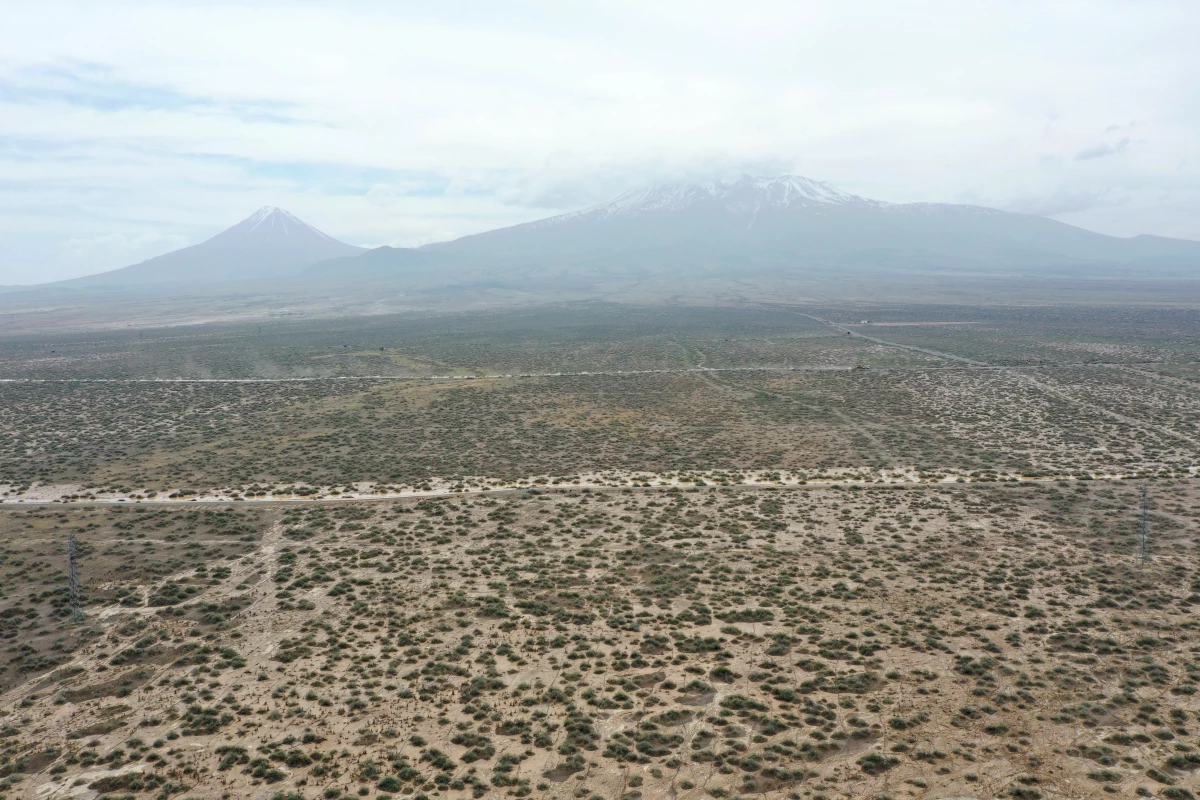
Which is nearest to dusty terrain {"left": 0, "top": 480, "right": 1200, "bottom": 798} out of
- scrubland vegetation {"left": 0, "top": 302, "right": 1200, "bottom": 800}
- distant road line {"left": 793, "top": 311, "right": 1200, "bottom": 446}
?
scrubland vegetation {"left": 0, "top": 302, "right": 1200, "bottom": 800}

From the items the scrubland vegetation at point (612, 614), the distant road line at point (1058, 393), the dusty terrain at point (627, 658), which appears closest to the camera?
the dusty terrain at point (627, 658)

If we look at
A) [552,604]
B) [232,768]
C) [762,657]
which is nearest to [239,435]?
[552,604]

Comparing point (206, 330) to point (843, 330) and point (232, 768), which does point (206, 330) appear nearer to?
point (843, 330)

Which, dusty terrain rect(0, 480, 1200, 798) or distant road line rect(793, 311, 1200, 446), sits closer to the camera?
dusty terrain rect(0, 480, 1200, 798)

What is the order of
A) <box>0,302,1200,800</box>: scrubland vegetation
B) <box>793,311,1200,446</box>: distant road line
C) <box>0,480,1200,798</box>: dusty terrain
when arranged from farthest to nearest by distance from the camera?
<box>793,311,1200,446</box>: distant road line
<box>0,302,1200,800</box>: scrubland vegetation
<box>0,480,1200,798</box>: dusty terrain

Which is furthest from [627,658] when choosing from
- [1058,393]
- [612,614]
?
[1058,393]

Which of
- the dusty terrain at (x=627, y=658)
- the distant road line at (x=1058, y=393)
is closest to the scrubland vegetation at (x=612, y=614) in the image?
the dusty terrain at (x=627, y=658)

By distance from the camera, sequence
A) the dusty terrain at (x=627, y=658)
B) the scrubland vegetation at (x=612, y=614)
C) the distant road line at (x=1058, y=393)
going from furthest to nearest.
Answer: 1. the distant road line at (x=1058, y=393)
2. the scrubland vegetation at (x=612, y=614)
3. the dusty terrain at (x=627, y=658)

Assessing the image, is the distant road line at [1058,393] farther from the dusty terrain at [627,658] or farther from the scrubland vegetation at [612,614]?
the dusty terrain at [627,658]

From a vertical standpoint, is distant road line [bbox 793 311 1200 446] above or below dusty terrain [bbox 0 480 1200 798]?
above

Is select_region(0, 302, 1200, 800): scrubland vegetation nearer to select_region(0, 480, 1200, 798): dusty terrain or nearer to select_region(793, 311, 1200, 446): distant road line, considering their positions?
select_region(0, 480, 1200, 798): dusty terrain

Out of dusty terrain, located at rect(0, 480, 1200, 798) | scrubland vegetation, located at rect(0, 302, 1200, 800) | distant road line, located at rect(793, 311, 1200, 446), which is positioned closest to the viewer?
dusty terrain, located at rect(0, 480, 1200, 798)
